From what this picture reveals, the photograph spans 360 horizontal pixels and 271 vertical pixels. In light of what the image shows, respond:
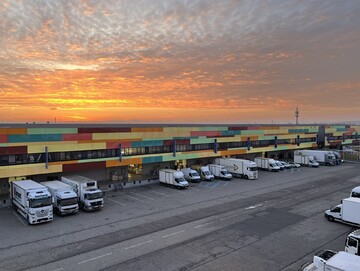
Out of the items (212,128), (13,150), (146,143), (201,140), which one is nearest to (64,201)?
(13,150)

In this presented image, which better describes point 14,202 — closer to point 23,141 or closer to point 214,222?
point 23,141

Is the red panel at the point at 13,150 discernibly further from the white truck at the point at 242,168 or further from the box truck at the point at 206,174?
the white truck at the point at 242,168

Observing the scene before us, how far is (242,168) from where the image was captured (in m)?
52.0

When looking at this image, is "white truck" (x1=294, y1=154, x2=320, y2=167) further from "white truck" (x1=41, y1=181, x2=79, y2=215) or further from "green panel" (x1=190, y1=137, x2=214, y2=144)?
"white truck" (x1=41, y1=181, x2=79, y2=215)

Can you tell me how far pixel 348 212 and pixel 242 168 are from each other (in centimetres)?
2549

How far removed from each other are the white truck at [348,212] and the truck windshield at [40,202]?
89.7 ft

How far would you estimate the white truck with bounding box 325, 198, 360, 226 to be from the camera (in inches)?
1041

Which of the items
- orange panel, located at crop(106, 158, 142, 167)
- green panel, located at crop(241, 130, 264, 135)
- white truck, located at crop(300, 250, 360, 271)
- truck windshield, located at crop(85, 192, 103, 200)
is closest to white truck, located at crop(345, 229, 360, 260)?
white truck, located at crop(300, 250, 360, 271)

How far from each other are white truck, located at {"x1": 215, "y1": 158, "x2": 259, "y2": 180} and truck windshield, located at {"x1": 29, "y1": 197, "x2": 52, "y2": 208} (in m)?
33.6

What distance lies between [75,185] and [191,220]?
14.4 m

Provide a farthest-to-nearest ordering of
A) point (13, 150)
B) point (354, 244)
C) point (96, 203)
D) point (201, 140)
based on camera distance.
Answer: point (201, 140) → point (13, 150) → point (96, 203) → point (354, 244)

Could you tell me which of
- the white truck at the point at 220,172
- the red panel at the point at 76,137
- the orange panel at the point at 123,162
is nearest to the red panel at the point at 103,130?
the red panel at the point at 76,137

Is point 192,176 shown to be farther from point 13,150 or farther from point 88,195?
point 13,150

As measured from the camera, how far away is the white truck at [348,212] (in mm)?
26438
